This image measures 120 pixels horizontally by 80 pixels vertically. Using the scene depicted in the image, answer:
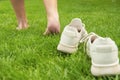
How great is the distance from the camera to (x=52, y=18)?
3543 mm

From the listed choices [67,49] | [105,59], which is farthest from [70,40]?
[105,59]

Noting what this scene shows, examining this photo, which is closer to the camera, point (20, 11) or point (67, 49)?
point (67, 49)

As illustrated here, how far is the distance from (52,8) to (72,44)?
3.35 ft

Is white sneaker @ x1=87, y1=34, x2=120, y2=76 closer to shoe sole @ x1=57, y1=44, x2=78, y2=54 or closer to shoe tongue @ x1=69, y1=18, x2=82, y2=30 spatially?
shoe sole @ x1=57, y1=44, x2=78, y2=54

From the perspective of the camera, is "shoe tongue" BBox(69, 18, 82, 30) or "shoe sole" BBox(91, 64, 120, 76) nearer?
"shoe sole" BBox(91, 64, 120, 76)

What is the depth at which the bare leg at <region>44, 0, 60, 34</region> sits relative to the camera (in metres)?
3.51

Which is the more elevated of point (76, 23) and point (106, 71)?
point (76, 23)

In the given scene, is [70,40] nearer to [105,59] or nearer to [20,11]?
[105,59]

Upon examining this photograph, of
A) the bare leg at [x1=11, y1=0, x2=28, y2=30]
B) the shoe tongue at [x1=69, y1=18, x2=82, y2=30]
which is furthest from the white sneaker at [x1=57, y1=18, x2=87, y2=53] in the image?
the bare leg at [x1=11, y1=0, x2=28, y2=30]

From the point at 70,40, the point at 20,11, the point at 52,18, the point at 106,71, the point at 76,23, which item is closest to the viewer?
the point at 106,71

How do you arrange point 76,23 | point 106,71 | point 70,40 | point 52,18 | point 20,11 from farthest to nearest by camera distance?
point 20,11 → point 52,18 → point 76,23 → point 70,40 → point 106,71

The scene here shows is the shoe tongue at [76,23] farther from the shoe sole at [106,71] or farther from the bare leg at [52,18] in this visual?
the shoe sole at [106,71]

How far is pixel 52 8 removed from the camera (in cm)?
373

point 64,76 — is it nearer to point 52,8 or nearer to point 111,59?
point 111,59
